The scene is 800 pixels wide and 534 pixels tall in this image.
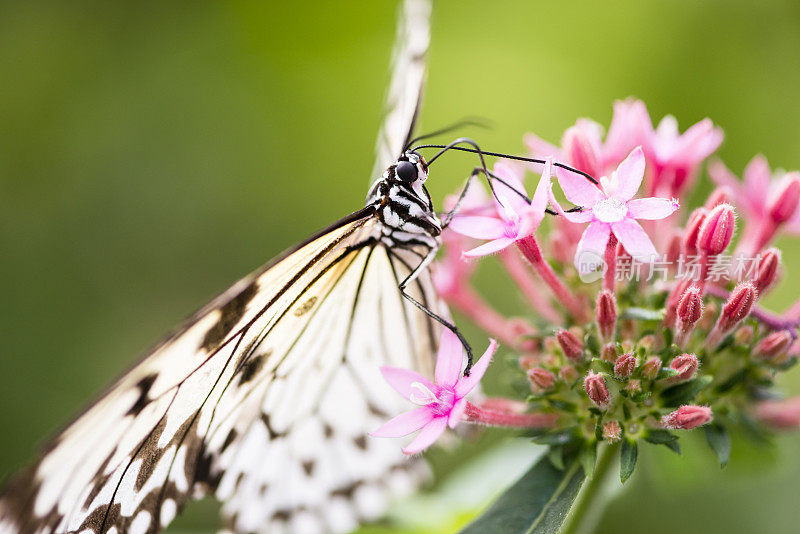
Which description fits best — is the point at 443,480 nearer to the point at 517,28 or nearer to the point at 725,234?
the point at 725,234

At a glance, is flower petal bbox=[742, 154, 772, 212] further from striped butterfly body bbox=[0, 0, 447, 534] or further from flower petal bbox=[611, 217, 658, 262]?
striped butterfly body bbox=[0, 0, 447, 534]

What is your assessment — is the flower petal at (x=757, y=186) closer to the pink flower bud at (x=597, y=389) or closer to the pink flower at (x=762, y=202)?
the pink flower at (x=762, y=202)

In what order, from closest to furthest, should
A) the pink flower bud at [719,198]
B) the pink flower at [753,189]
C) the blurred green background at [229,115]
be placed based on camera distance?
the pink flower bud at [719,198], the pink flower at [753,189], the blurred green background at [229,115]

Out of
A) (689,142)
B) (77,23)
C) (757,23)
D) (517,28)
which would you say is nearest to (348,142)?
(517,28)

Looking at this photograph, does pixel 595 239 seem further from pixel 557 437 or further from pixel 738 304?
pixel 557 437

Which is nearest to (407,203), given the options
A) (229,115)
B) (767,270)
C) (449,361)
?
(449,361)

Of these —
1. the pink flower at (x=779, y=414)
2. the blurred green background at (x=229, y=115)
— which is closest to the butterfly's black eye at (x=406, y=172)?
the pink flower at (x=779, y=414)
